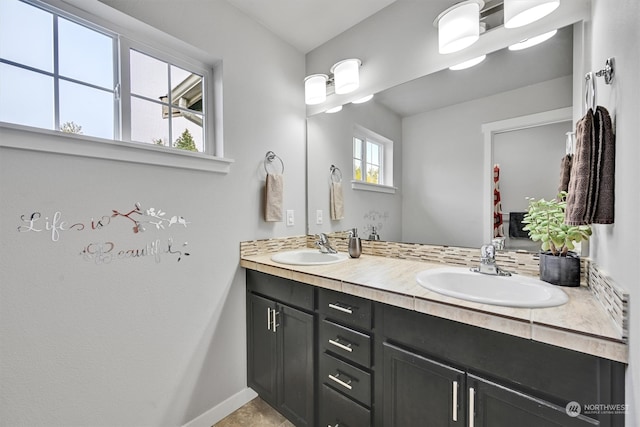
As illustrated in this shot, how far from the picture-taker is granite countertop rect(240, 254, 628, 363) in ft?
2.29

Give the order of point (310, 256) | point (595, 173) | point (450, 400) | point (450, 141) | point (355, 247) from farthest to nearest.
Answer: point (310, 256) → point (355, 247) → point (450, 141) → point (450, 400) → point (595, 173)

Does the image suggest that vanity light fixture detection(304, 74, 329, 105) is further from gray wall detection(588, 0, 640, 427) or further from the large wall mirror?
gray wall detection(588, 0, 640, 427)

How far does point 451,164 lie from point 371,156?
53 cm

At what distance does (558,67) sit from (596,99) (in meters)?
0.29

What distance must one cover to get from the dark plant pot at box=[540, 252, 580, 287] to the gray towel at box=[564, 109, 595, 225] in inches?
12.9

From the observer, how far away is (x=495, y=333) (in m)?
0.84

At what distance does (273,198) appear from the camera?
6.11 ft

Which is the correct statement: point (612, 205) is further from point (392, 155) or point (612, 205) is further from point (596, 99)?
point (392, 155)

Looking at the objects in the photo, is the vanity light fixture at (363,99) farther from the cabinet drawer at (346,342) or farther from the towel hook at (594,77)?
the cabinet drawer at (346,342)

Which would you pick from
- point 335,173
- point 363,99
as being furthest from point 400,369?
point 363,99

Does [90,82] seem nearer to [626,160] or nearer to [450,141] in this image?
[450,141]

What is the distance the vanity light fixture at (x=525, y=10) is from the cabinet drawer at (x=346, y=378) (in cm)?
166

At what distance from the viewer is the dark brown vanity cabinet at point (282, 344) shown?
1396 mm

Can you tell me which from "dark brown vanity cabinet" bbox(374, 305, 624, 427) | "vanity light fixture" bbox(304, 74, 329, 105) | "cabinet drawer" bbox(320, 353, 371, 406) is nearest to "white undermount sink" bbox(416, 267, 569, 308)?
"dark brown vanity cabinet" bbox(374, 305, 624, 427)
